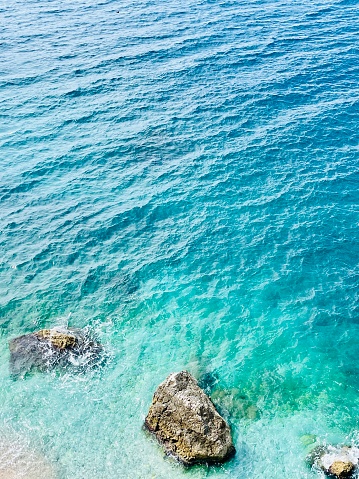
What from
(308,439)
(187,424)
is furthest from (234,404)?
(308,439)

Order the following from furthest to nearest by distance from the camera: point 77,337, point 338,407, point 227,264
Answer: point 227,264
point 77,337
point 338,407

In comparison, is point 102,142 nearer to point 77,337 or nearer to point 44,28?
point 77,337

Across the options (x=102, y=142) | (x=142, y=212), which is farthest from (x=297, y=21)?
(x=142, y=212)

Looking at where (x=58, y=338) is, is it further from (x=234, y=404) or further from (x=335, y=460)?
(x=335, y=460)

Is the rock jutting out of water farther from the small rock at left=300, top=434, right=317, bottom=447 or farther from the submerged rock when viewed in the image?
the submerged rock

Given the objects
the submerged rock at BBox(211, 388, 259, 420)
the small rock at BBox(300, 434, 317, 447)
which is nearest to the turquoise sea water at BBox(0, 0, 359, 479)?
the submerged rock at BBox(211, 388, 259, 420)
